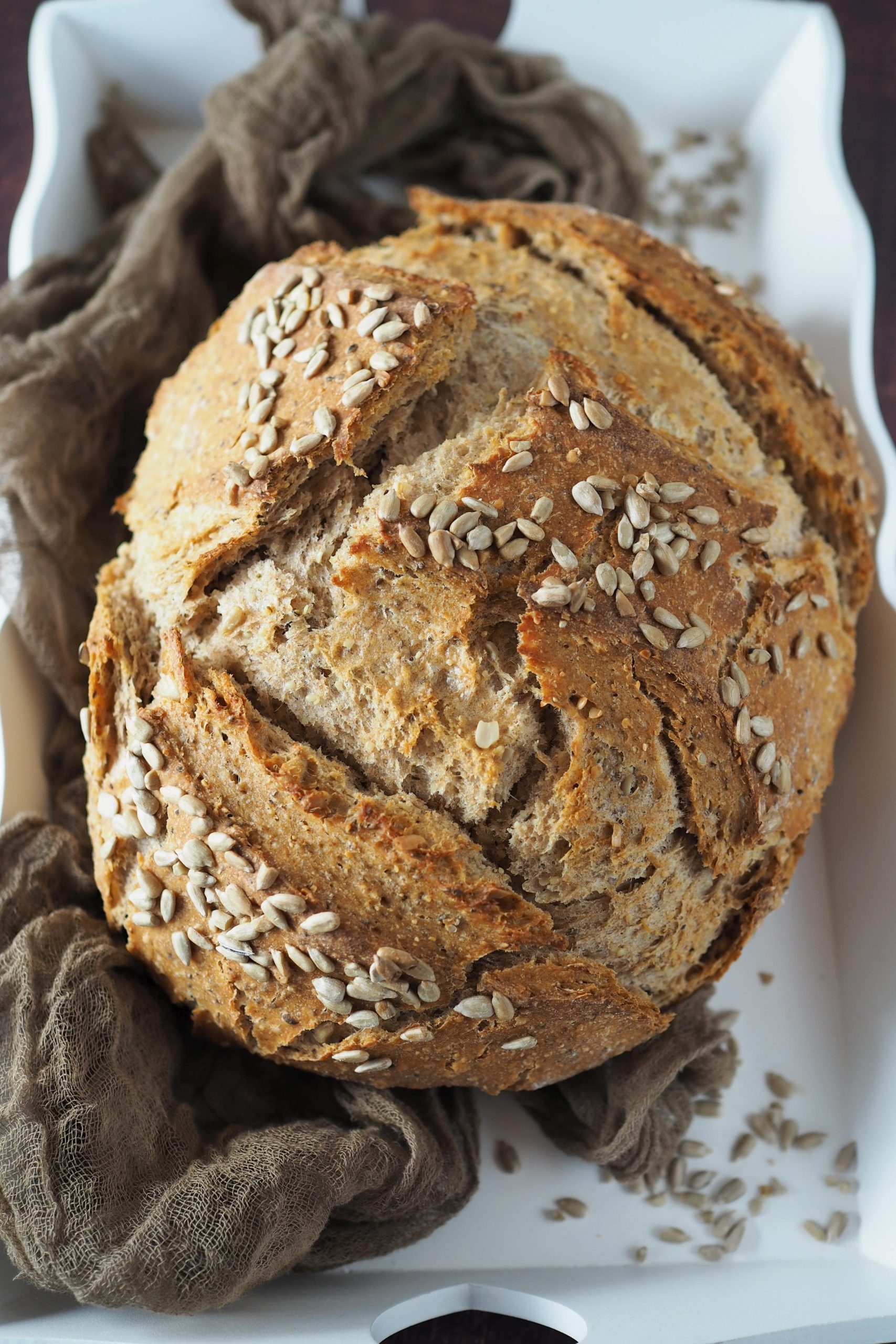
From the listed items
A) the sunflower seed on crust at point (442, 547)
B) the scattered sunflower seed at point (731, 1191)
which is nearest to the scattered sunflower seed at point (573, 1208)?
the scattered sunflower seed at point (731, 1191)

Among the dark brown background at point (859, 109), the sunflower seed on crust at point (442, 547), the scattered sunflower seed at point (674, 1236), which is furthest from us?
the dark brown background at point (859, 109)

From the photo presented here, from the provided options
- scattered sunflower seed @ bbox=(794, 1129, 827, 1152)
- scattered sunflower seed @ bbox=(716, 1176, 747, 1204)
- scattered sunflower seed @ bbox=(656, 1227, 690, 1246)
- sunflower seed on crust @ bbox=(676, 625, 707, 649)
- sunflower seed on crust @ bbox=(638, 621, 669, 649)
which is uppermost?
sunflower seed on crust @ bbox=(638, 621, 669, 649)

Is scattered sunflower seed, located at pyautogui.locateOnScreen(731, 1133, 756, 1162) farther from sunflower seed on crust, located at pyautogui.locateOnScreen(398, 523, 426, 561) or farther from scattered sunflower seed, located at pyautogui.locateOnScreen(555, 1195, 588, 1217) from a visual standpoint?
sunflower seed on crust, located at pyautogui.locateOnScreen(398, 523, 426, 561)

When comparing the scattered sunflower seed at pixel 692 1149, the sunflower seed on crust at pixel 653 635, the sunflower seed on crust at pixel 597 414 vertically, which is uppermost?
the sunflower seed on crust at pixel 597 414

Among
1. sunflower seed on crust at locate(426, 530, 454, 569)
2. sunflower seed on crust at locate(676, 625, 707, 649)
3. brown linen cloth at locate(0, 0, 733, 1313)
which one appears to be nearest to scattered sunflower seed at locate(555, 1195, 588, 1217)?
brown linen cloth at locate(0, 0, 733, 1313)

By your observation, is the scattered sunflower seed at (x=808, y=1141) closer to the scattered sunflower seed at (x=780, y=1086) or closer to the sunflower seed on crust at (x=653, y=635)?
the scattered sunflower seed at (x=780, y=1086)

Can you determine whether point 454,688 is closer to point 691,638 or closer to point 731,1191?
point 691,638
